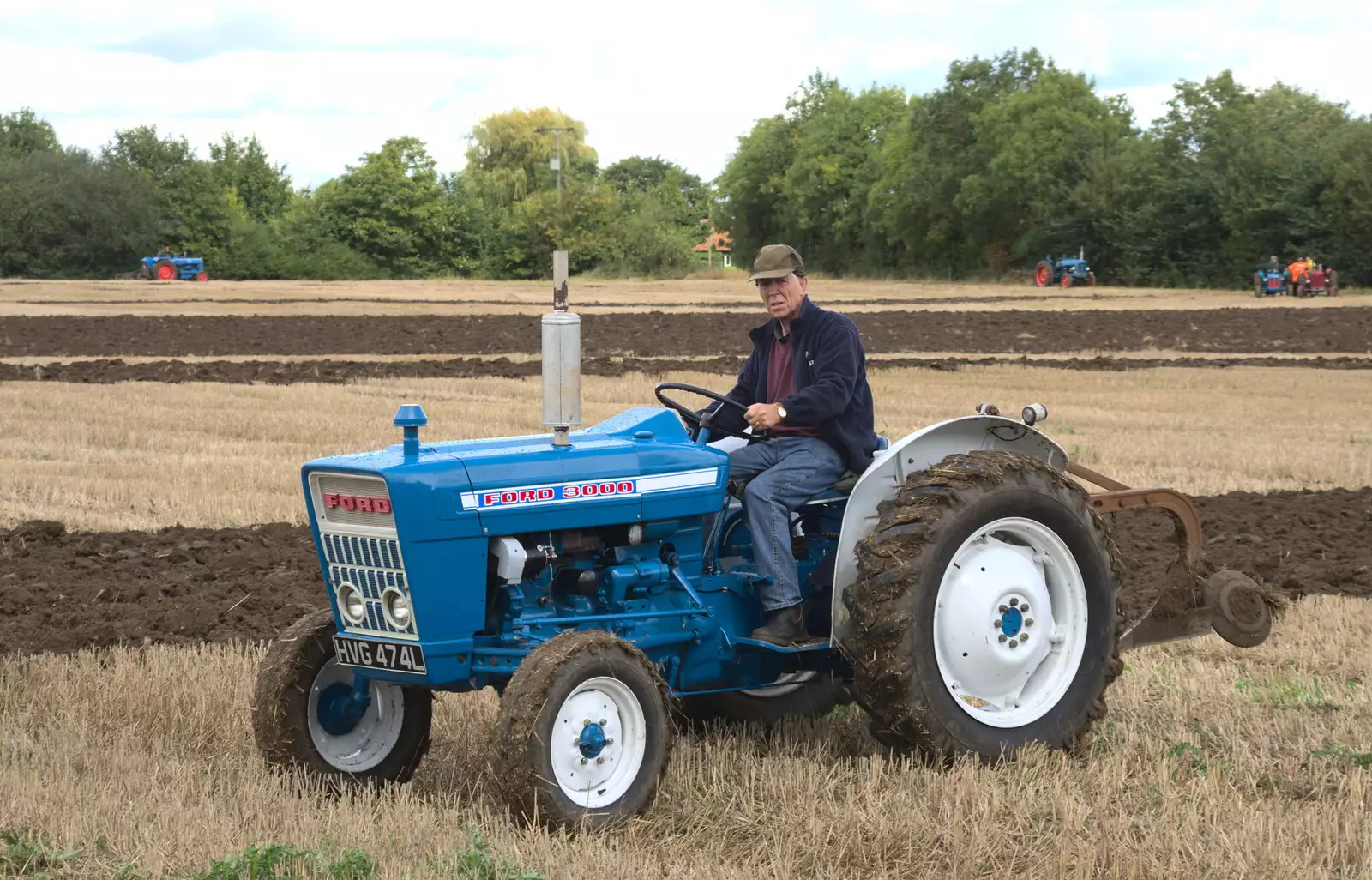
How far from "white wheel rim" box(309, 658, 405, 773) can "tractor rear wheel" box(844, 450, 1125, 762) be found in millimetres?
1600

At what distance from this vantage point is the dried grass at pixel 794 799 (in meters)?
4.67

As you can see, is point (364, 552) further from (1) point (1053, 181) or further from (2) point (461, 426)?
(1) point (1053, 181)

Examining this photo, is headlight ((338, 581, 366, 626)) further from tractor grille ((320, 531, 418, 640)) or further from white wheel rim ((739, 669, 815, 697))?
white wheel rim ((739, 669, 815, 697))

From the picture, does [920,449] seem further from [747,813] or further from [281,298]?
[281,298]

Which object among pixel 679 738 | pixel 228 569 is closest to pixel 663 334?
pixel 228 569

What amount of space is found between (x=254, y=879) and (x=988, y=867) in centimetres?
205

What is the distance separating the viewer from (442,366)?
76.8 ft

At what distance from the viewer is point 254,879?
14.0 ft

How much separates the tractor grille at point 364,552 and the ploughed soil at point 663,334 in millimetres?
20627

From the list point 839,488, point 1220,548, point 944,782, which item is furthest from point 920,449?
point 1220,548

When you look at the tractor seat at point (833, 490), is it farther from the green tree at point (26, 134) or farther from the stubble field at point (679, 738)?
the green tree at point (26, 134)

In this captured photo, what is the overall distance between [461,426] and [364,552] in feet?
37.6

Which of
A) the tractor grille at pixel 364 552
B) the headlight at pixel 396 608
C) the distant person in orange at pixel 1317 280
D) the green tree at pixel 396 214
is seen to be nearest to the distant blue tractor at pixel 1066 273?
the distant person in orange at pixel 1317 280

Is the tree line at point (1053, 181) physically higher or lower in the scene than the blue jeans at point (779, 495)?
higher
